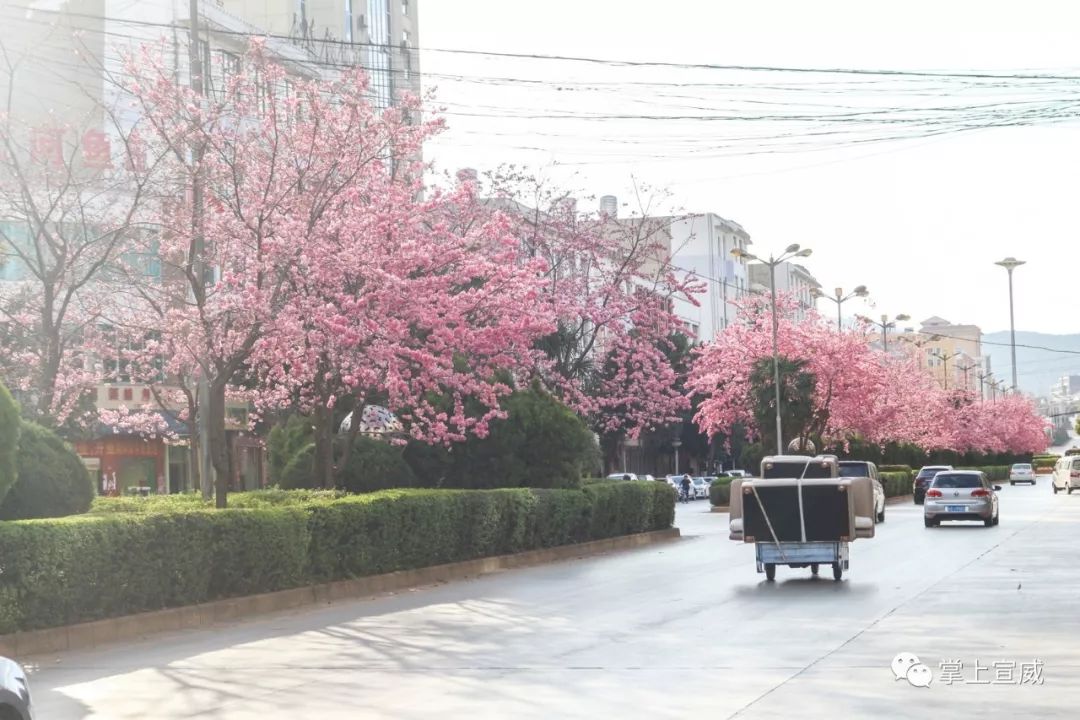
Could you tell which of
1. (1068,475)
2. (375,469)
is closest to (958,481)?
(375,469)

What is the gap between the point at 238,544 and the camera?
20719 millimetres

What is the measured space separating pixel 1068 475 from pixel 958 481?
46046mm

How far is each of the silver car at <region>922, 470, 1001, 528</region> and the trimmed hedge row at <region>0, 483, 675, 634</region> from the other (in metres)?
13.0

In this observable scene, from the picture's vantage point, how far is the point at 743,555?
3077cm

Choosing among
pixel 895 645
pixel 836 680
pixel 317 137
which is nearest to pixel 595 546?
pixel 317 137

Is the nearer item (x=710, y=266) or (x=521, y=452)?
(x=521, y=452)

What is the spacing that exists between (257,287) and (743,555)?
1136 cm

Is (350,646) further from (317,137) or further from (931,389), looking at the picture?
(931,389)

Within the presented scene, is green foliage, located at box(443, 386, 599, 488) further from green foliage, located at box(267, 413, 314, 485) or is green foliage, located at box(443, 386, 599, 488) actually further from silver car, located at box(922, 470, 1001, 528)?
silver car, located at box(922, 470, 1001, 528)

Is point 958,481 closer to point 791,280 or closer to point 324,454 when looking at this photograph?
point 324,454

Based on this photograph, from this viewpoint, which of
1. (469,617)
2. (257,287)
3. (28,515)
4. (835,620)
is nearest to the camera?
(835,620)

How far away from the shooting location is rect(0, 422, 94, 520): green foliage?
21.7m

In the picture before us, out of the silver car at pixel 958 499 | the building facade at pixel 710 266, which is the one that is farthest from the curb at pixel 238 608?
the building facade at pixel 710 266

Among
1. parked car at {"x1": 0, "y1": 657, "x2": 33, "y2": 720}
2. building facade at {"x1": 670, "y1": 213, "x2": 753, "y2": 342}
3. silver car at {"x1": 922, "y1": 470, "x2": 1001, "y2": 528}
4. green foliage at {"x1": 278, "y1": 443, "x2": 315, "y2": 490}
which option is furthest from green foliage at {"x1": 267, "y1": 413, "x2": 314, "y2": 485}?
building facade at {"x1": 670, "y1": 213, "x2": 753, "y2": 342}
